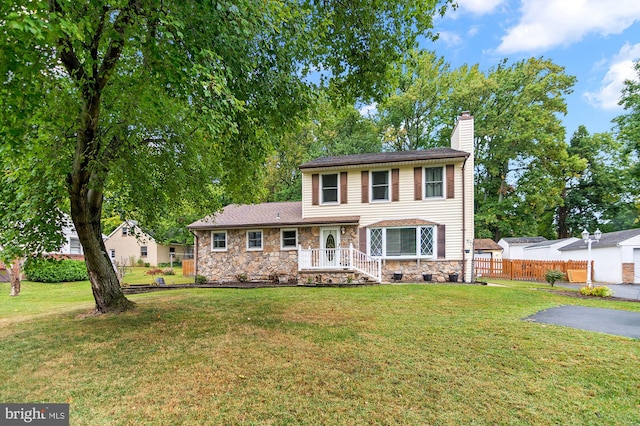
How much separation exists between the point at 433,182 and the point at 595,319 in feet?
25.7

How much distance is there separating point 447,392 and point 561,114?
3016 cm

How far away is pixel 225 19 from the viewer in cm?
361

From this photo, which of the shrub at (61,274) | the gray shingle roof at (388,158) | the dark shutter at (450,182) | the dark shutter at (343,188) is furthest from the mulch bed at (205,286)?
the dark shutter at (450,182)

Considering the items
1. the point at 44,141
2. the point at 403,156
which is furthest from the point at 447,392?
the point at 403,156

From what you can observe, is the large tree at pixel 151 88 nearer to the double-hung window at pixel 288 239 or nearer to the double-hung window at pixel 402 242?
the double-hung window at pixel 288 239

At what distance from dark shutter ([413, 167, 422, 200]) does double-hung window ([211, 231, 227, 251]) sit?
8.85 meters

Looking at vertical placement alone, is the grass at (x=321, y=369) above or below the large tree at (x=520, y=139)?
below

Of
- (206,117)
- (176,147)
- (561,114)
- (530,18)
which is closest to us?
(206,117)

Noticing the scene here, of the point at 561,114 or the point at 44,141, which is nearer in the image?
the point at 44,141

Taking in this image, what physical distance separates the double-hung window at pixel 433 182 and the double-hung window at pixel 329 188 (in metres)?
3.92

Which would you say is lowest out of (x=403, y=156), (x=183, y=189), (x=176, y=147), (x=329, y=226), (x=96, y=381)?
(x=96, y=381)

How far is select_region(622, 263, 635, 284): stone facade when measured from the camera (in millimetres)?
15490

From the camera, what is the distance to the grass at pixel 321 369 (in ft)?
9.46

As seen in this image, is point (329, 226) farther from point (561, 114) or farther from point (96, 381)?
point (561, 114)
